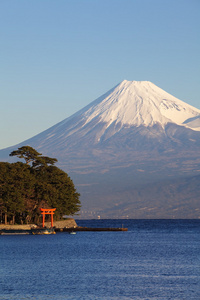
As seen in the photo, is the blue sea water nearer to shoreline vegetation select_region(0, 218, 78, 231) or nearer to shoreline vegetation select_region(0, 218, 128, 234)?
shoreline vegetation select_region(0, 218, 128, 234)

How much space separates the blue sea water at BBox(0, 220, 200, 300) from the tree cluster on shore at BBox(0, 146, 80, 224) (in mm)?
→ 22297

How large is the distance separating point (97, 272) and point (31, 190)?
Result: 59862mm

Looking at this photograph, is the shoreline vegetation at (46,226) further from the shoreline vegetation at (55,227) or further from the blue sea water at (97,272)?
the blue sea water at (97,272)

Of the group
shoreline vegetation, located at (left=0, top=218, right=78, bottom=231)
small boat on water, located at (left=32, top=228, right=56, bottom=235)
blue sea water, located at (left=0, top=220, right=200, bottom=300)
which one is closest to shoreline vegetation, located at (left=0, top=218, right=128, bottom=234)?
shoreline vegetation, located at (left=0, top=218, right=78, bottom=231)

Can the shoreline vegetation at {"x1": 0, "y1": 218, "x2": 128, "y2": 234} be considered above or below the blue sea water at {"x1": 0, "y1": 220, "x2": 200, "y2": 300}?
above

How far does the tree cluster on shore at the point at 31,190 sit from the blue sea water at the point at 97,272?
73.2ft

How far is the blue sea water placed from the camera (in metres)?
46.5

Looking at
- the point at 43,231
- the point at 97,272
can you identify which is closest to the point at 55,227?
the point at 43,231

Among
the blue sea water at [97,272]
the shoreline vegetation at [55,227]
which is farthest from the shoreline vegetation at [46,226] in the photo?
the blue sea water at [97,272]

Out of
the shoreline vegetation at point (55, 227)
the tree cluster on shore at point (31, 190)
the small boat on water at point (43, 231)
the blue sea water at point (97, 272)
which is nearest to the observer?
the blue sea water at point (97, 272)

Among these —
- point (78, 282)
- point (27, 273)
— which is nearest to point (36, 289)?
point (78, 282)

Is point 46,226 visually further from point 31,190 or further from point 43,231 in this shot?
point 31,190

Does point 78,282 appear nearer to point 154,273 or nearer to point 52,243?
point 154,273

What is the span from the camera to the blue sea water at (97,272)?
46469 millimetres
